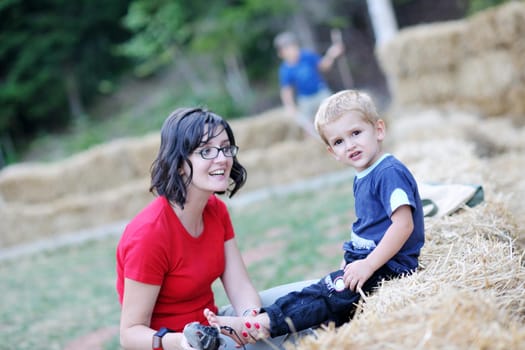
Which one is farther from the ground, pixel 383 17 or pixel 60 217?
pixel 383 17

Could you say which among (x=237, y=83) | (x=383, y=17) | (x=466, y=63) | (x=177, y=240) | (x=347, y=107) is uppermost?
(x=383, y=17)

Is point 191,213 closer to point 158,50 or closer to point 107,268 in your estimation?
point 107,268

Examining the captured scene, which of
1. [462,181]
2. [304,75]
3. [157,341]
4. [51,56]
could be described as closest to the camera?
[157,341]

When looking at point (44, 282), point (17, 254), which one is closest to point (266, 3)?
point (17, 254)

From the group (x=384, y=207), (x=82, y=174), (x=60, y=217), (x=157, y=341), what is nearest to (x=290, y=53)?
(x=82, y=174)

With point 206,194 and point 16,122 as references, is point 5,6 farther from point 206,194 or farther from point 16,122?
point 206,194

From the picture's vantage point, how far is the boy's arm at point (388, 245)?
203cm

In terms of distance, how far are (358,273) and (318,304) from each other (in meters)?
0.21

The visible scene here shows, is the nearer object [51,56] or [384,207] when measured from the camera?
[384,207]

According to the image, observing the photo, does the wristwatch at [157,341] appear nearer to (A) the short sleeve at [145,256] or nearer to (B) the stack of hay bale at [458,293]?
(A) the short sleeve at [145,256]

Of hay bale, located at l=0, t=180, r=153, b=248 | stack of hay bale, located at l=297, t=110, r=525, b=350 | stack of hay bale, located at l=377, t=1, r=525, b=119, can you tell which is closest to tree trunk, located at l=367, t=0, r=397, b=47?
stack of hay bale, located at l=377, t=1, r=525, b=119

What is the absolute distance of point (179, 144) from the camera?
2.22 m

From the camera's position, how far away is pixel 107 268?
6.56 metres

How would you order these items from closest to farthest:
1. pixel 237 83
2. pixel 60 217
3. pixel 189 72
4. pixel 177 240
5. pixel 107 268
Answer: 1. pixel 177 240
2. pixel 107 268
3. pixel 60 217
4. pixel 237 83
5. pixel 189 72
